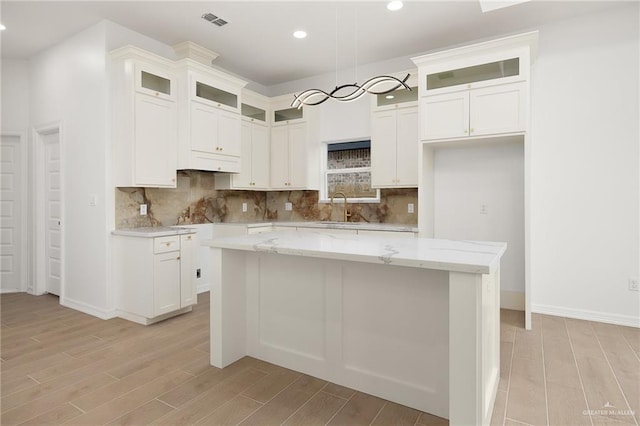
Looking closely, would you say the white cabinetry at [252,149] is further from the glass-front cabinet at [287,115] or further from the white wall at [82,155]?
the white wall at [82,155]

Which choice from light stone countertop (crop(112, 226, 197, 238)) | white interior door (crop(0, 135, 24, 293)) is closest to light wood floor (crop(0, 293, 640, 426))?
light stone countertop (crop(112, 226, 197, 238))

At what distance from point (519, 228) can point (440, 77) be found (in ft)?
5.80

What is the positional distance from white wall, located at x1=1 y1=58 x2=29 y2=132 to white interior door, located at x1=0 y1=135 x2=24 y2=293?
0.19m

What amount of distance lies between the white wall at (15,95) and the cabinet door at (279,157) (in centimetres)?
308

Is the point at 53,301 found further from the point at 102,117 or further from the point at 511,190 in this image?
the point at 511,190

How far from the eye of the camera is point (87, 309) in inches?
149

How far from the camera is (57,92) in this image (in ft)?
13.6

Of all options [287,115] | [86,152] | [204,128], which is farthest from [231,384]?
[287,115]

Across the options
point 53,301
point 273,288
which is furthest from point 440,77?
point 53,301

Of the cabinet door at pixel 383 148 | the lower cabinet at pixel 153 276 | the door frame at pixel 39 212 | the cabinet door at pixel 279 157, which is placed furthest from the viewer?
the cabinet door at pixel 279 157

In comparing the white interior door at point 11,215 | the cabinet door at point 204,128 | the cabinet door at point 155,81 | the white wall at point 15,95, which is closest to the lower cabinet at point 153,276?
the cabinet door at point 204,128

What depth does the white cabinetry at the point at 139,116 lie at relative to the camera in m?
3.53

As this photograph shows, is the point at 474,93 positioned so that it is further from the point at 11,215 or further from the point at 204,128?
the point at 11,215

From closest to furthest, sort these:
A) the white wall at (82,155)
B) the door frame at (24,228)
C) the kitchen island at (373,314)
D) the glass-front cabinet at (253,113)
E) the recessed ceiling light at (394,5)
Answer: the kitchen island at (373,314) → the recessed ceiling light at (394,5) → the white wall at (82,155) → the door frame at (24,228) → the glass-front cabinet at (253,113)
